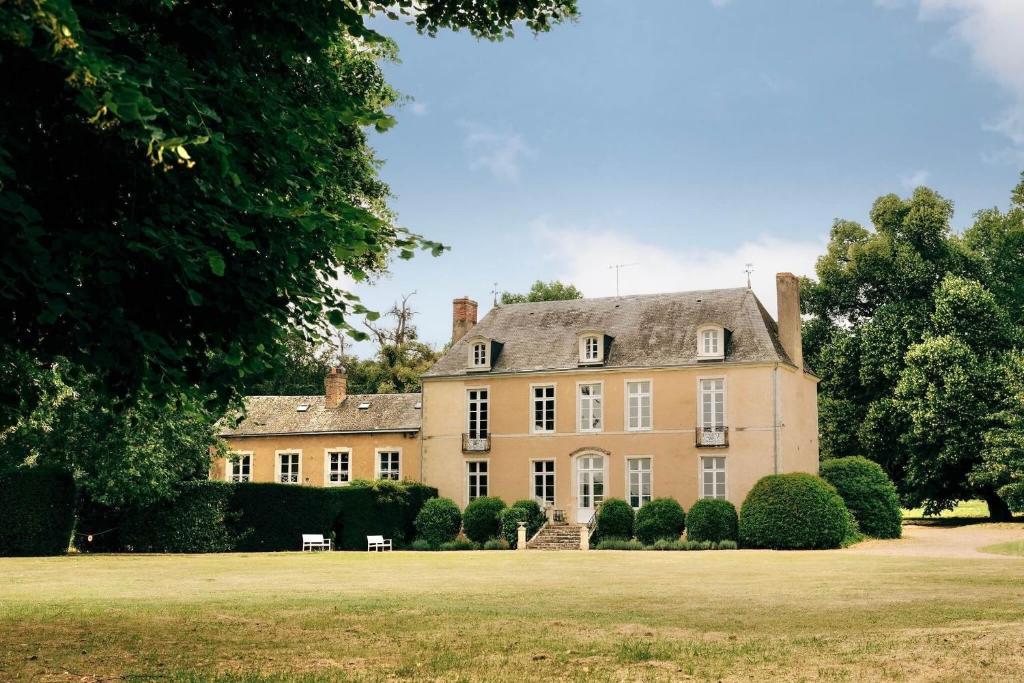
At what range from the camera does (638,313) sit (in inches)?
1497

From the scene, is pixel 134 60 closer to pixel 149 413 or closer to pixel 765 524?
pixel 149 413

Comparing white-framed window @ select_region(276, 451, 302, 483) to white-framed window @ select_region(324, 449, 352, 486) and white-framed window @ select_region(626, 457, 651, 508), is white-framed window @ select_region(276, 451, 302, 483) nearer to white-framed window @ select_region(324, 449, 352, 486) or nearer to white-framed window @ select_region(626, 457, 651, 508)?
white-framed window @ select_region(324, 449, 352, 486)

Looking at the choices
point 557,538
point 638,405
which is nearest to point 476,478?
point 557,538

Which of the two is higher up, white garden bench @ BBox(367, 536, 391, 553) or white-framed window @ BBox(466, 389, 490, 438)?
white-framed window @ BBox(466, 389, 490, 438)

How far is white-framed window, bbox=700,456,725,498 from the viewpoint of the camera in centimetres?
3475

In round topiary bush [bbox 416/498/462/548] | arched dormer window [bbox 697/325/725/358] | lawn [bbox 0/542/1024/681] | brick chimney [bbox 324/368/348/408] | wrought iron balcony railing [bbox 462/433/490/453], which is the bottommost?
lawn [bbox 0/542/1024/681]

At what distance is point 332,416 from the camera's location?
4231 cm

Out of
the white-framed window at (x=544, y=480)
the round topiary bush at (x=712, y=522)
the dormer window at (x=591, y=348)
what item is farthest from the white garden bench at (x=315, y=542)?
the round topiary bush at (x=712, y=522)

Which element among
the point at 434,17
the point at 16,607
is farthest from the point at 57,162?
the point at 16,607

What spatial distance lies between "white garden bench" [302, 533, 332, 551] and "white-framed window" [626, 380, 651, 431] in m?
10.2

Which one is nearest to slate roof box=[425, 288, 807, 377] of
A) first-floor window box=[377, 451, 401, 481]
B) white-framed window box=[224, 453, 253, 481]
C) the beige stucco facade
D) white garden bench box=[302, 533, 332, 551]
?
the beige stucco facade

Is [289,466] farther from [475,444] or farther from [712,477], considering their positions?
[712,477]

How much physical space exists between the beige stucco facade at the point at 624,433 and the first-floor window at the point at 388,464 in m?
2.49

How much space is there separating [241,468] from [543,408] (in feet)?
42.6
